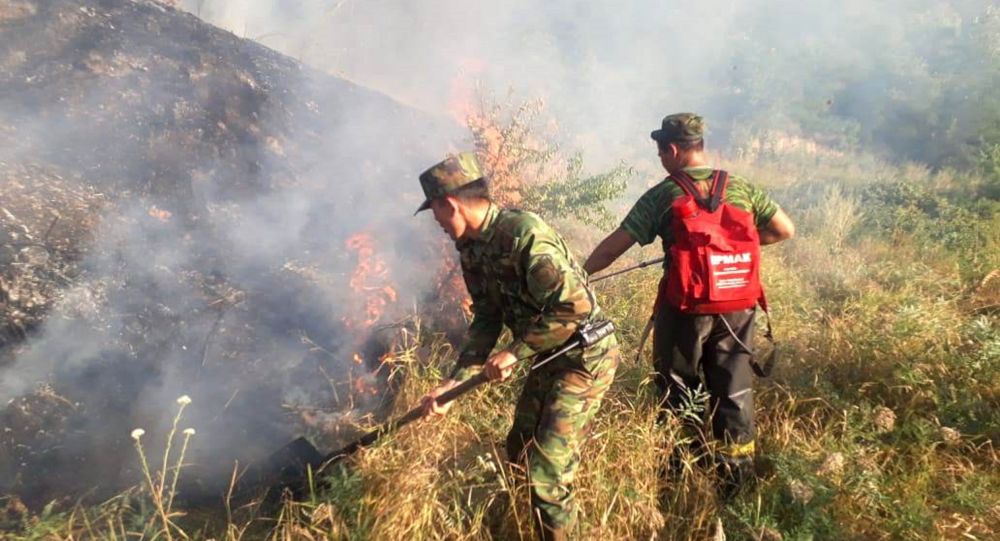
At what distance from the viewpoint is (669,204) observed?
274 centimetres

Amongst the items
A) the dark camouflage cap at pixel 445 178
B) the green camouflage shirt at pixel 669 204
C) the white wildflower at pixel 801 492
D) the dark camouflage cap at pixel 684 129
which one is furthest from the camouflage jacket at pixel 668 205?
the white wildflower at pixel 801 492

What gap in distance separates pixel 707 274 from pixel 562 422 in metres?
1.01

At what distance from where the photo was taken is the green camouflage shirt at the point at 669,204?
2.72m

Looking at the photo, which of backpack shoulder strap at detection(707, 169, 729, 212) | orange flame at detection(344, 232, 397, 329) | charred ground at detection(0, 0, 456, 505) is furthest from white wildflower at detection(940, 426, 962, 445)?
orange flame at detection(344, 232, 397, 329)

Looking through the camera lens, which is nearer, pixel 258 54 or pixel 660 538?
pixel 660 538

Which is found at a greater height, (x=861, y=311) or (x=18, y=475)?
(x=18, y=475)

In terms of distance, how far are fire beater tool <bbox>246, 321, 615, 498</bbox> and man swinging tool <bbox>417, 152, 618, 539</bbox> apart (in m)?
0.03

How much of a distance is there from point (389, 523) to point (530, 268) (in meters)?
1.14

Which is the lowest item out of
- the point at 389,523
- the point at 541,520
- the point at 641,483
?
the point at 641,483

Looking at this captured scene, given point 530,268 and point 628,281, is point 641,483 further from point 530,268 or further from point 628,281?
point 628,281

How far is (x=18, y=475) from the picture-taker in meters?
2.56

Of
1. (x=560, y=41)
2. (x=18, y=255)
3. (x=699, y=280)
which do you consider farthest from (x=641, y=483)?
(x=560, y=41)

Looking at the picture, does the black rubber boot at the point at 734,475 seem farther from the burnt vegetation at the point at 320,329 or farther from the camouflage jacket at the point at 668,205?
the camouflage jacket at the point at 668,205

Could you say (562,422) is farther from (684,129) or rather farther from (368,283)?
(368,283)
